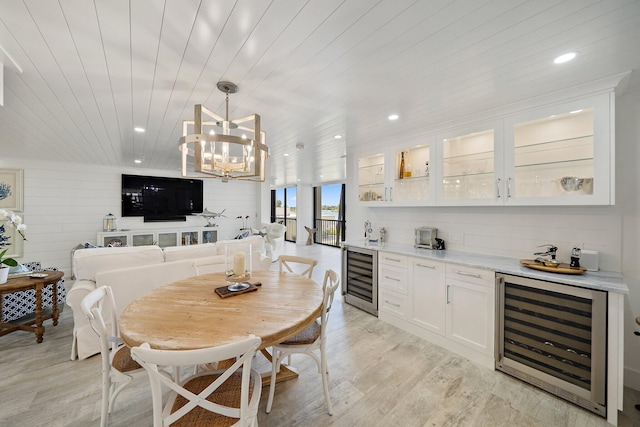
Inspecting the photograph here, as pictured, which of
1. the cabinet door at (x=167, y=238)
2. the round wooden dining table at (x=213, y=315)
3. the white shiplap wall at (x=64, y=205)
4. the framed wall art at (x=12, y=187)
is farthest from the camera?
the cabinet door at (x=167, y=238)

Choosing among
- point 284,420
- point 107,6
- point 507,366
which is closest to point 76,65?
point 107,6

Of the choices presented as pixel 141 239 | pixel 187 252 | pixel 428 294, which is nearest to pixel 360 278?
pixel 428 294

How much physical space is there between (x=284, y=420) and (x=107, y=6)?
2.59 metres

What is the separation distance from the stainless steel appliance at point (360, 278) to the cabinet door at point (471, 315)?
97 cm

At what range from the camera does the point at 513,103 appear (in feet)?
7.69

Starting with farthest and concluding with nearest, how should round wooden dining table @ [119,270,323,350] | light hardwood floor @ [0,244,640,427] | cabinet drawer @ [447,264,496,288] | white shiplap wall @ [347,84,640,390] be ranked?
1. cabinet drawer @ [447,264,496,288]
2. white shiplap wall @ [347,84,640,390]
3. light hardwood floor @ [0,244,640,427]
4. round wooden dining table @ [119,270,323,350]

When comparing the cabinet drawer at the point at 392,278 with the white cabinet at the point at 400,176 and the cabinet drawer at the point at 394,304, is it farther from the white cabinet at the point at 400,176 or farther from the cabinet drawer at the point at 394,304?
the white cabinet at the point at 400,176

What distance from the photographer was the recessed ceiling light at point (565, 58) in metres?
1.61

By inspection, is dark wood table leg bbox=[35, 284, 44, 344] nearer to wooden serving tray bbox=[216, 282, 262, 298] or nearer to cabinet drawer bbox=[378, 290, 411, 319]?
wooden serving tray bbox=[216, 282, 262, 298]

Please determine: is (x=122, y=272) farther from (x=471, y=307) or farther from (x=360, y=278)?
(x=471, y=307)

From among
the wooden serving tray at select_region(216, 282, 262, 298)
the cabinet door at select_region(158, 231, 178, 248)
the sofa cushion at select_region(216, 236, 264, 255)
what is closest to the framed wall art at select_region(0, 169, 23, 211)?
the cabinet door at select_region(158, 231, 178, 248)

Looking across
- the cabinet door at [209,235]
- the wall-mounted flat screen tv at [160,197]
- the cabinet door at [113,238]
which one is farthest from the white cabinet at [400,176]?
the cabinet door at [113,238]

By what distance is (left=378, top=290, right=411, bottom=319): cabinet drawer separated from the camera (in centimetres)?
297

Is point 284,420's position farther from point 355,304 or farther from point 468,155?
point 468,155
